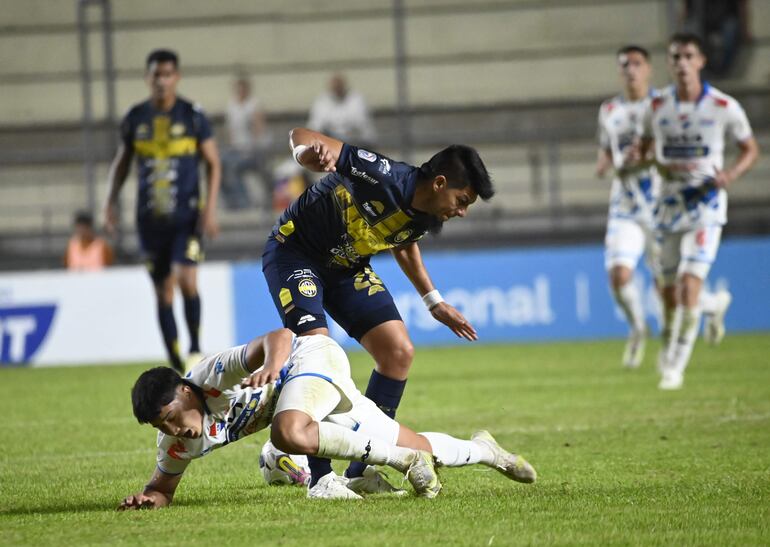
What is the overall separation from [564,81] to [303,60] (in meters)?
3.91

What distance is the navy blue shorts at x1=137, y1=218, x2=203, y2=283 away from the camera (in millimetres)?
12195

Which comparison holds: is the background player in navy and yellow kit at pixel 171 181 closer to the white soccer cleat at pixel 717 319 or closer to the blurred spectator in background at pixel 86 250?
the blurred spectator in background at pixel 86 250

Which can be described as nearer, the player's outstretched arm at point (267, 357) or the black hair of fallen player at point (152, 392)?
the player's outstretched arm at point (267, 357)

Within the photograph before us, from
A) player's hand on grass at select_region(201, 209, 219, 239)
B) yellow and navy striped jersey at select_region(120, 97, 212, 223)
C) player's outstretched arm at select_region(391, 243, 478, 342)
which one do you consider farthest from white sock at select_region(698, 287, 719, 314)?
player's outstretched arm at select_region(391, 243, 478, 342)

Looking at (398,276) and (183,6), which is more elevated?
(183,6)

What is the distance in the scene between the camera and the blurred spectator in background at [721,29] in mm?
19672

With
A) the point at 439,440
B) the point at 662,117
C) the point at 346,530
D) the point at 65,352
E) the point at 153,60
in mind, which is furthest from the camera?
the point at 65,352

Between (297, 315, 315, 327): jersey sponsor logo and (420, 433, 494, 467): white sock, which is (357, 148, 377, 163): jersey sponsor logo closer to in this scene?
(297, 315, 315, 327): jersey sponsor logo

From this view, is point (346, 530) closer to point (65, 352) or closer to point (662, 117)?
point (662, 117)

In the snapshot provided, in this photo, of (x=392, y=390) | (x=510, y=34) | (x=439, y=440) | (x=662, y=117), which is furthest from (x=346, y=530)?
(x=510, y=34)

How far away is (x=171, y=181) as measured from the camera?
40.1 ft

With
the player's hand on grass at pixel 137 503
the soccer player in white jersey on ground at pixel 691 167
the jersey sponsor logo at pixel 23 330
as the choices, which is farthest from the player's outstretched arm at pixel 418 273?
the jersey sponsor logo at pixel 23 330

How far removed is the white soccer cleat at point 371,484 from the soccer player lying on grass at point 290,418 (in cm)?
3

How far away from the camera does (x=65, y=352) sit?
16.0 meters
